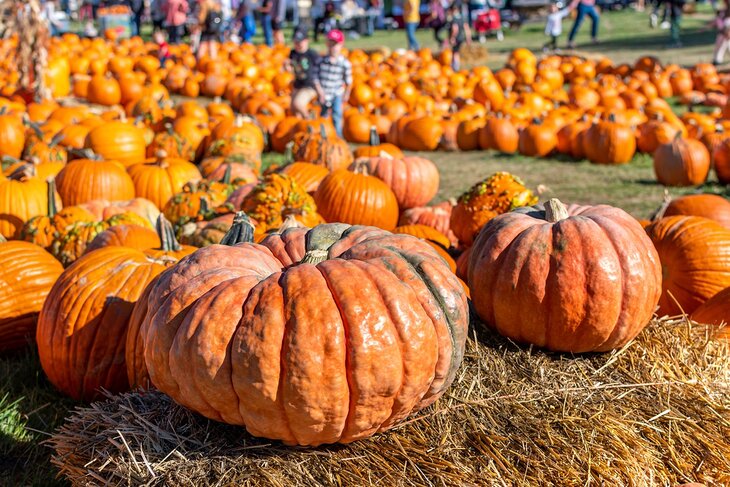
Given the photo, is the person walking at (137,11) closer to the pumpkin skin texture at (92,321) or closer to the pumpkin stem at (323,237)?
the pumpkin skin texture at (92,321)

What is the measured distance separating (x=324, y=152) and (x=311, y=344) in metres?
5.51

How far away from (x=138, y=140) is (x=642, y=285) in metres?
6.34

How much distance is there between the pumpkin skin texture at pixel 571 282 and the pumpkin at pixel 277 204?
2.04 meters

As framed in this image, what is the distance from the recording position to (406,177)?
6.32 meters

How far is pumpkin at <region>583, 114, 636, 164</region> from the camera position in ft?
30.1

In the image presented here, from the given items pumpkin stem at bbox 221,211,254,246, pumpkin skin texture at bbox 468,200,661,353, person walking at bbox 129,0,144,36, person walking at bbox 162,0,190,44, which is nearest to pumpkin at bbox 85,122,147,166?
A: pumpkin stem at bbox 221,211,254,246

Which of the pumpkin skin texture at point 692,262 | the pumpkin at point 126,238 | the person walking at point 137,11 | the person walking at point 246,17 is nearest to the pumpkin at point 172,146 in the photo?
the pumpkin at point 126,238

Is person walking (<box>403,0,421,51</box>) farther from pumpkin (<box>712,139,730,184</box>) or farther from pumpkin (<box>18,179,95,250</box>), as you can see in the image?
pumpkin (<box>18,179,95,250</box>)

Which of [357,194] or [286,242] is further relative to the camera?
[357,194]

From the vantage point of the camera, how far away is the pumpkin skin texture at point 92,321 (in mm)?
3338

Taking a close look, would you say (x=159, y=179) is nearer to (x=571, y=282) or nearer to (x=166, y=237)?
(x=166, y=237)

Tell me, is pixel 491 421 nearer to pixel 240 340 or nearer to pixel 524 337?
pixel 524 337

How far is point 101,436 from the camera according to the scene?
2393 mm

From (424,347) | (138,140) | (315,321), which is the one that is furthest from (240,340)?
(138,140)
